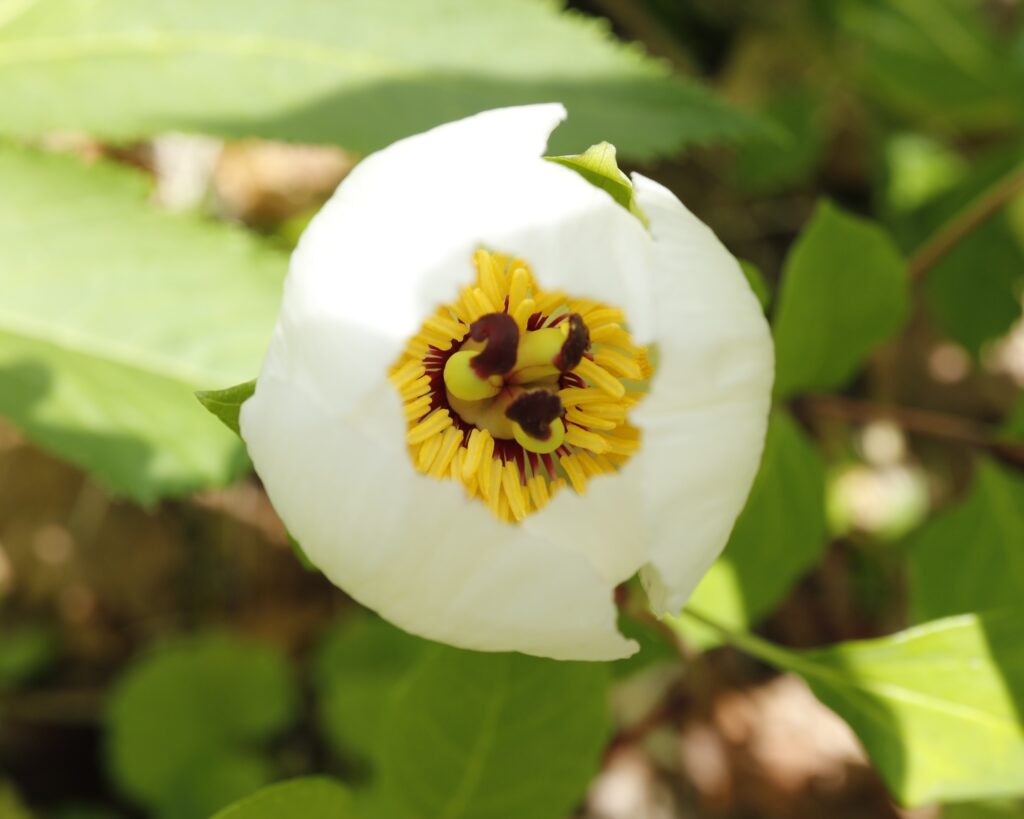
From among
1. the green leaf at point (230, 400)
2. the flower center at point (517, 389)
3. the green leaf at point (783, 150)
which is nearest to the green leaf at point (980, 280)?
the green leaf at point (783, 150)

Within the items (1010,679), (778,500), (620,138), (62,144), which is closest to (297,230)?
(62,144)

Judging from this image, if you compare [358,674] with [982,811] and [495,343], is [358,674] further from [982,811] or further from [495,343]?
[495,343]

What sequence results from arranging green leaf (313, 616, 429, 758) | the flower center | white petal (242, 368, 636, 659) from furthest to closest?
1. green leaf (313, 616, 429, 758)
2. the flower center
3. white petal (242, 368, 636, 659)

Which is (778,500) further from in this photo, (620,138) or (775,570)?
(620,138)

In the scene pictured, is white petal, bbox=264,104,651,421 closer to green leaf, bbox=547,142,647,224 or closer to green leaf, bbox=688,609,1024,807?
green leaf, bbox=547,142,647,224

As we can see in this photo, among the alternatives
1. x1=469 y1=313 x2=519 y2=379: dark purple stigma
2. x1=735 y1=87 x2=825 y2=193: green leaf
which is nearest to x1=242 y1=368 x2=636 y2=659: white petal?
x1=469 y1=313 x2=519 y2=379: dark purple stigma

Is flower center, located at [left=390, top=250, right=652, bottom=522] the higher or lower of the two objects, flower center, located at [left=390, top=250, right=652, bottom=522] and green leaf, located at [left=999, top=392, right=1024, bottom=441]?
the higher

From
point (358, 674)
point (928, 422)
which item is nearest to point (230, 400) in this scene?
point (928, 422)

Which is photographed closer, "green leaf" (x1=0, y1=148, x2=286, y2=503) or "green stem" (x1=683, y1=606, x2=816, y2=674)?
"green stem" (x1=683, y1=606, x2=816, y2=674)
